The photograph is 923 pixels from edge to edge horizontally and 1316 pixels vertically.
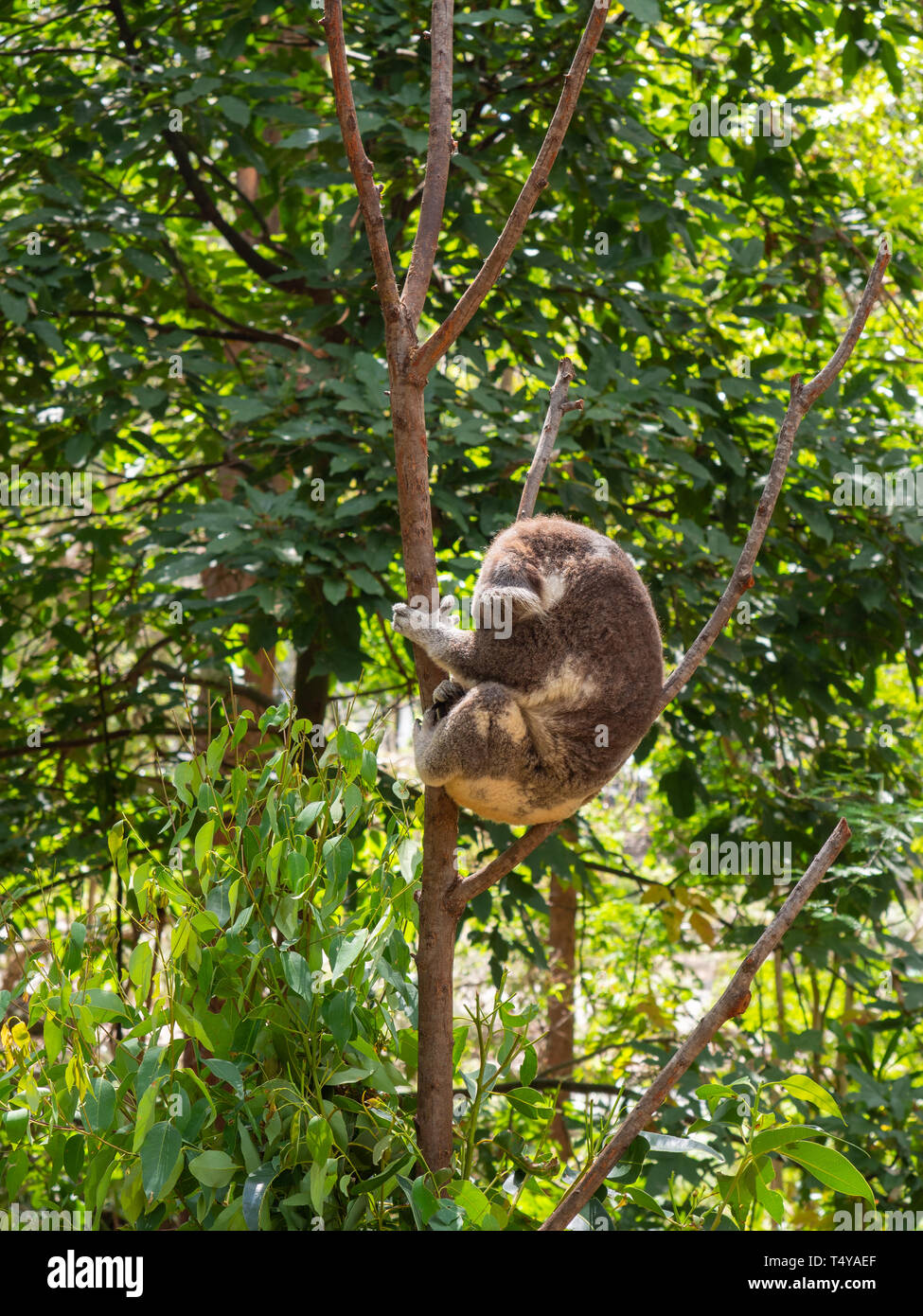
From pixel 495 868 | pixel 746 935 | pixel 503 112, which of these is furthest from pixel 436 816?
pixel 503 112

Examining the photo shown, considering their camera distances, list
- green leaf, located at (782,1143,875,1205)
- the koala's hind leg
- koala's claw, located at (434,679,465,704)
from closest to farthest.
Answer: green leaf, located at (782,1143,875,1205), the koala's hind leg, koala's claw, located at (434,679,465,704)

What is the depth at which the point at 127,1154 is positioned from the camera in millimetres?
1737

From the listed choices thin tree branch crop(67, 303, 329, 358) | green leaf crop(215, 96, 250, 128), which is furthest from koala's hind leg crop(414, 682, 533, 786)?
green leaf crop(215, 96, 250, 128)

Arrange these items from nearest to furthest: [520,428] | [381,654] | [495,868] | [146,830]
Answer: [495,868]
[520,428]
[146,830]
[381,654]

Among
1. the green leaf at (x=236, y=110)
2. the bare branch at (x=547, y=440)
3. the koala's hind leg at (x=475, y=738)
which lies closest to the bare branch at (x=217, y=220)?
the green leaf at (x=236, y=110)

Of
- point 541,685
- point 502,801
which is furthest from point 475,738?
point 541,685

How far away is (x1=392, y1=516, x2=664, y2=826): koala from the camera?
242 cm

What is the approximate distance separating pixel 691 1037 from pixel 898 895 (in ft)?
8.74

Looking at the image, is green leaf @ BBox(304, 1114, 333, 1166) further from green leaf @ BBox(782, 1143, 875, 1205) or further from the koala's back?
the koala's back

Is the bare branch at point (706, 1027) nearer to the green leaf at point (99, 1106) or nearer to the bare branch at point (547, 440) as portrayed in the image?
the green leaf at point (99, 1106)

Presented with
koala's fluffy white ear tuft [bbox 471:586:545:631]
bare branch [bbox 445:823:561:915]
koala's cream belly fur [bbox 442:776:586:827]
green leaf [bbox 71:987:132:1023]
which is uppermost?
koala's fluffy white ear tuft [bbox 471:586:545:631]

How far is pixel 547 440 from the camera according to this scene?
257 centimetres

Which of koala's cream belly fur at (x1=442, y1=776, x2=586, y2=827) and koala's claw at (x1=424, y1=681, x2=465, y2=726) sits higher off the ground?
koala's claw at (x1=424, y1=681, x2=465, y2=726)

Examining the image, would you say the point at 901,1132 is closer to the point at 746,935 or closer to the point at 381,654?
the point at 746,935
